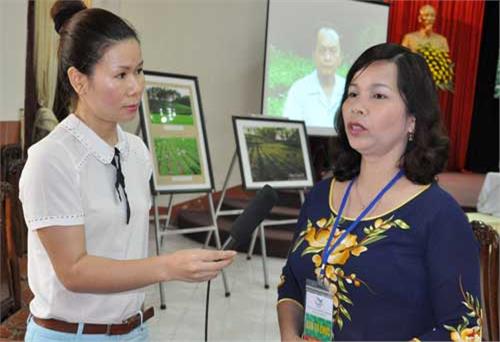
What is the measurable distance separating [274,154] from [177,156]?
929 mm

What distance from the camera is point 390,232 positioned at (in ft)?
4.50

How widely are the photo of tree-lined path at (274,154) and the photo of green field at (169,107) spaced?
0.60 meters

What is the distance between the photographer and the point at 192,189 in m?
4.34

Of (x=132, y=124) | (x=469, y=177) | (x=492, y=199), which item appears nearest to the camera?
(x=492, y=199)

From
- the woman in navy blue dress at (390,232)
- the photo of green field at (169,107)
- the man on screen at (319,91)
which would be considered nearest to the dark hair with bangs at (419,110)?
the woman in navy blue dress at (390,232)

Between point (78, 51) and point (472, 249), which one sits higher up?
point (78, 51)

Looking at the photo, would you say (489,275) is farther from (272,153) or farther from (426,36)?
(426,36)

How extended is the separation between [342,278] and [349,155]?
0.35 meters

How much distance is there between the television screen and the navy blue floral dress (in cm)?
527

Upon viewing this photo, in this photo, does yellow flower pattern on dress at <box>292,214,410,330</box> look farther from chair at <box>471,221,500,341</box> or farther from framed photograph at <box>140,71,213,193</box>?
framed photograph at <box>140,71,213,193</box>

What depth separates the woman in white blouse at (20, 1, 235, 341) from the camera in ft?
4.03

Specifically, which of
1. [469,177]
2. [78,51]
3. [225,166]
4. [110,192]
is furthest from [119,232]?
[469,177]

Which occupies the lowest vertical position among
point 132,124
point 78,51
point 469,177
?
point 469,177

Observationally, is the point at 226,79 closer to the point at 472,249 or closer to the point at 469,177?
the point at 469,177
